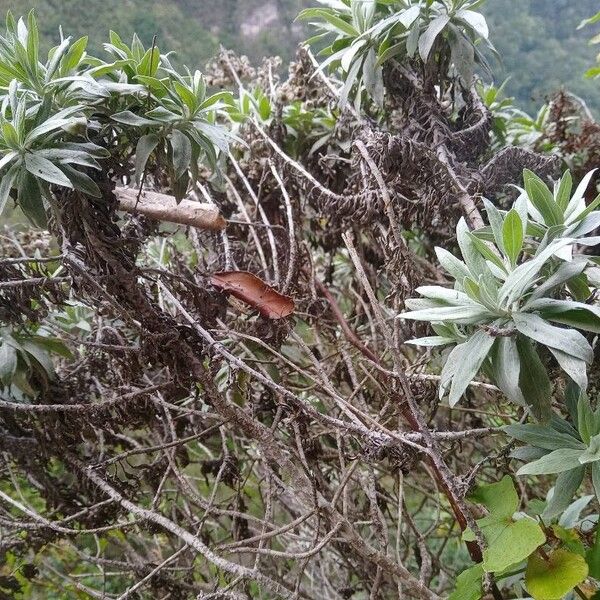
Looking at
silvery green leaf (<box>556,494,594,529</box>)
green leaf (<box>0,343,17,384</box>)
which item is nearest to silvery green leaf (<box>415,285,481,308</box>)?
silvery green leaf (<box>556,494,594,529</box>)

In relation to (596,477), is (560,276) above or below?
above

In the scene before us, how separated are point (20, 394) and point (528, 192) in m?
1.24

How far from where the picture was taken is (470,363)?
2.48ft

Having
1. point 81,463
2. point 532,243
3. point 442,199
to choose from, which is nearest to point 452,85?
point 442,199

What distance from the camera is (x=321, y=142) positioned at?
1.61 metres

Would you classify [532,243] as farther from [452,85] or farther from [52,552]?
[52,552]

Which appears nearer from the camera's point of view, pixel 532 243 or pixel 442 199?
pixel 532 243

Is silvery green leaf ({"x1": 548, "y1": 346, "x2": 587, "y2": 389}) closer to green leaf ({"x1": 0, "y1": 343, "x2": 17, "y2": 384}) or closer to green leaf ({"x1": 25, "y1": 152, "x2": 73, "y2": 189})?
green leaf ({"x1": 25, "y1": 152, "x2": 73, "y2": 189})

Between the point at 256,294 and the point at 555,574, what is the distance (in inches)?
27.7

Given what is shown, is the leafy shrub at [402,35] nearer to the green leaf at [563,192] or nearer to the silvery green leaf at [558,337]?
the green leaf at [563,192]

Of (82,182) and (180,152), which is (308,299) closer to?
(180,152)

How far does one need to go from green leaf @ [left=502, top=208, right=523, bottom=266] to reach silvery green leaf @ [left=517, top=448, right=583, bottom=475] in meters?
0.31

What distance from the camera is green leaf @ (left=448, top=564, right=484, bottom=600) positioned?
34.1 inches

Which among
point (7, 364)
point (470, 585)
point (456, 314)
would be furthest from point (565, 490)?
point (7, 364)
